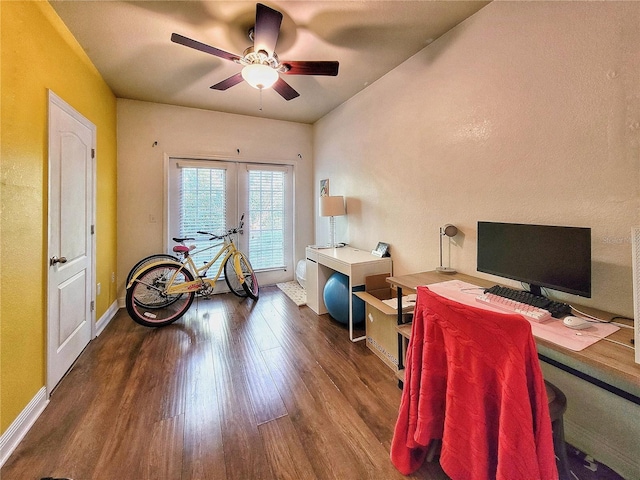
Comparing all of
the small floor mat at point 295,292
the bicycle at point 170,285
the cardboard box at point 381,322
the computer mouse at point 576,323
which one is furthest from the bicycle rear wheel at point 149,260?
the computer mouse at point 576,323

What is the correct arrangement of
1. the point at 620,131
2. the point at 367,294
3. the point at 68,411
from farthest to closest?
the point at 367,294 < the point at 68,411 < the point at 620,131

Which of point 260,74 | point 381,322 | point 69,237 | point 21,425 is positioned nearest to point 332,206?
point 381,322

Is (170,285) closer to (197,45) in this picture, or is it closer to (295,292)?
(295,292)

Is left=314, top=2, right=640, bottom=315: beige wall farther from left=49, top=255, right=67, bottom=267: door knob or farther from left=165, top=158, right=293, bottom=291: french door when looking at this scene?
left=49, top=255, right=67, bottom=267: door knob

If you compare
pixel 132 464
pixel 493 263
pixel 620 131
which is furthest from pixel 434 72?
pixel 132 464

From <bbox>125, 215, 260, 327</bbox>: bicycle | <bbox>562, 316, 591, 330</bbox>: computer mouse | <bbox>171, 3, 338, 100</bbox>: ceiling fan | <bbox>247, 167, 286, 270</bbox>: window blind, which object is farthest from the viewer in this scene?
<bbox>247, 167, 286, 270</bbox>: window blind

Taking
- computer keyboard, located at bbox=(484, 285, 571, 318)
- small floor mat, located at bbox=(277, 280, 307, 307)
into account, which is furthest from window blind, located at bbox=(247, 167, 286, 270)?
computer keyboard, located at bbox=(484, 285, 571, 318)

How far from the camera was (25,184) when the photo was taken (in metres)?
1.60

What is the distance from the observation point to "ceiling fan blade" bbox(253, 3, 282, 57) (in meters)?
1.62

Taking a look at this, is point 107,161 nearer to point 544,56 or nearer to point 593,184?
point 544,56

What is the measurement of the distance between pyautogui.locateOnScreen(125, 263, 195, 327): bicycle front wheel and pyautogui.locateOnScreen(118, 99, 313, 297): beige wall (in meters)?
0.58

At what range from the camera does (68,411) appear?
1.70 m

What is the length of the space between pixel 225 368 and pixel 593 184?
2.77 meters

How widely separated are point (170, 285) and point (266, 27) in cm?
281
